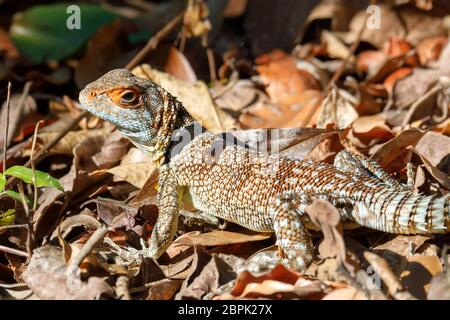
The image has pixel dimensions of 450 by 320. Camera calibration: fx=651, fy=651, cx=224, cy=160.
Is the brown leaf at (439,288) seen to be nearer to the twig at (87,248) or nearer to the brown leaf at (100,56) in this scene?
the twig at (87,248)

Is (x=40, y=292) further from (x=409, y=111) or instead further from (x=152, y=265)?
(x=409, y=111)

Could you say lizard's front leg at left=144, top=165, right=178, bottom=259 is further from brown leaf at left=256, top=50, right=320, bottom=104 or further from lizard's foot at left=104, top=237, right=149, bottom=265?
brown leaf at left=256, top=50, right=320, bottom=104

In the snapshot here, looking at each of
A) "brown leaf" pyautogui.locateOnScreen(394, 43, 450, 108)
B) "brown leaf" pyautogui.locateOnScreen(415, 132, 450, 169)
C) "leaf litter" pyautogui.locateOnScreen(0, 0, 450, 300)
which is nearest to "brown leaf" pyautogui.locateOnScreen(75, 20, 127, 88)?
"leaf litter" pyautogui.locateOnScreen(0, 0, 450, 300)

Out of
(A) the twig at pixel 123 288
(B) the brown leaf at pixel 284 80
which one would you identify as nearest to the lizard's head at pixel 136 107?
(A) the twig at pixel 123 288

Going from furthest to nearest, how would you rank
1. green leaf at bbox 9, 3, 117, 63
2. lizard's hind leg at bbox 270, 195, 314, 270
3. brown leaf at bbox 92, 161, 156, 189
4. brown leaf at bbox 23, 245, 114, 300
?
green leaf at bbox 9, 3, 117, 63 < brown leaf at bbox 92, 161, 156, 189 < lizard's hind leg at bbox 270, 195, 314, 270 < brown leaf at bbox 23, 245, 114, 300

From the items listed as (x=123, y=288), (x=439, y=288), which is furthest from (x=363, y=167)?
(x=123, y=288)
